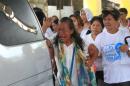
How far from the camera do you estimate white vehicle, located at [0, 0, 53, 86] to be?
289 centimetres

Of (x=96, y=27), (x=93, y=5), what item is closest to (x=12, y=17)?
(x=96, y=27)

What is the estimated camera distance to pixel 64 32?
16.6 feet

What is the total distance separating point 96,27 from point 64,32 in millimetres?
2148

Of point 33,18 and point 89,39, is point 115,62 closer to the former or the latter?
point 89,39

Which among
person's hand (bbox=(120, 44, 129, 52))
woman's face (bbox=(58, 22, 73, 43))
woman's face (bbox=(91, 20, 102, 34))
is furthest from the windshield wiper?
woman's face (bbox=(91, 20, 102, 34))

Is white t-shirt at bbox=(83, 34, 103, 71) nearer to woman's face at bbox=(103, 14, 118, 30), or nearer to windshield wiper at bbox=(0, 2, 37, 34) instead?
woman's face at bbox=(103, 14, 118, 30)

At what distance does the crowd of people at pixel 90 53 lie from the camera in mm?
4941

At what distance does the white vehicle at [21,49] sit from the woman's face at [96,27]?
368cm

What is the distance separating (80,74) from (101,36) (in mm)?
964

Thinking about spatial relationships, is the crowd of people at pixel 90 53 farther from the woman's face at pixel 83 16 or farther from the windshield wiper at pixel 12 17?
the woman's face at pixel 83 16

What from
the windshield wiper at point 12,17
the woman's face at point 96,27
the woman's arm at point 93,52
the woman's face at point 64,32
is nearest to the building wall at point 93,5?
the woman's face at point 96,27

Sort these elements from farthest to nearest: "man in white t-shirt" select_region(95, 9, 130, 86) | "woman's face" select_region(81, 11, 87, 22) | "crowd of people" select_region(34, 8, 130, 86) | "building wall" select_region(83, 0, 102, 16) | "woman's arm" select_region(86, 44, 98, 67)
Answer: "building wall" select_region(83, 0, 102, 16), "woman's face" select_region(81, 11, 87, 22), "man in white t-shirt" select_region(95, 9, 130, 86), "woman's arm" select_region(86, 44, 98, 67), "crowd of people" select_region(34, 8, 130, 86)

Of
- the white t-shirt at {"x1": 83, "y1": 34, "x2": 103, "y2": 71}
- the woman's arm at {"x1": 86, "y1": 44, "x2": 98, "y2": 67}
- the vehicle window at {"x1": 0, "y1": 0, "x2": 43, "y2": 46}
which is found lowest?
the white t-shirt at {"x1": 83, "y1": 34, "x2": 103, "y2": 71}

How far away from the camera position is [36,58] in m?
3.25
